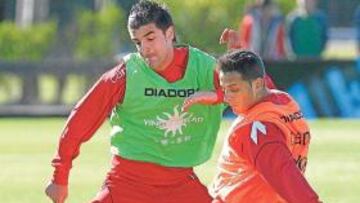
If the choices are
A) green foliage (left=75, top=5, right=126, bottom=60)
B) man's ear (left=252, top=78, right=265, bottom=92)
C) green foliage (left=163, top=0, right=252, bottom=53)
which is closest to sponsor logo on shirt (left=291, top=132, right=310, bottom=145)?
man's ear (left=252, top=78, right=265, bottom=92)

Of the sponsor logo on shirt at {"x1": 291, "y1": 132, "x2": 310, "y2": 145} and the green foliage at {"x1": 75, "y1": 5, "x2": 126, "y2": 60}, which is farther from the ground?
the sponsor logo on shirt at {"x1": 291, "y1": 132, "x2": 310, "y2": 145}

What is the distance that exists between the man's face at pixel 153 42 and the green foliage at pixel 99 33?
2000 centimetres

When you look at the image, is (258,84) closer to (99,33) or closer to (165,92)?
(165,92)

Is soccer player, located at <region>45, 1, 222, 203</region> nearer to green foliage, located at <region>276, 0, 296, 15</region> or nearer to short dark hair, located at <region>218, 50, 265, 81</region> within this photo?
short dark hair, located at <region>218, 50, 265, 81</region>

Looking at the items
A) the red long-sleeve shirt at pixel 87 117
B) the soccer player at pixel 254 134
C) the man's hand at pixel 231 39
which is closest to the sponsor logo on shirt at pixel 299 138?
the soccer player at pixel 254 134

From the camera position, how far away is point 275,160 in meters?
5.84

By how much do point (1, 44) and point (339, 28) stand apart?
24.5 m

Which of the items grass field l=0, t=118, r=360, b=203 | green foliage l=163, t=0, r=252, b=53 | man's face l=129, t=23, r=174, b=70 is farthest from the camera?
green foliage l=163, t=0, r=252, b=53

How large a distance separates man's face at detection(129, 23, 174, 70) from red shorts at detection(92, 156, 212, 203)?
24.5 inches

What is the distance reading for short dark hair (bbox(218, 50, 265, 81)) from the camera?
243 inches

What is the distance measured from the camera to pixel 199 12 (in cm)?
3112

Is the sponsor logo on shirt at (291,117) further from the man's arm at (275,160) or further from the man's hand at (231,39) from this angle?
the man's hand at (231,39)

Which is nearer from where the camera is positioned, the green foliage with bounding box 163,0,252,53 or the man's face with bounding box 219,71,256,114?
the man's face with bounding box 219,71,256,114

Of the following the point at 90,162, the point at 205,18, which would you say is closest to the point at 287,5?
the point at 205,18
